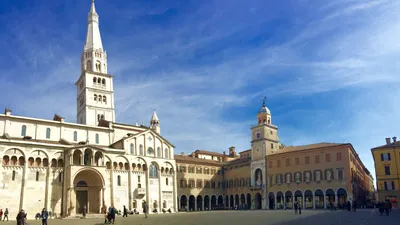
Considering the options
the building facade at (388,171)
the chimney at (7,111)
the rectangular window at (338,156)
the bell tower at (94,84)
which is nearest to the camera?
the chimney at (7,111)

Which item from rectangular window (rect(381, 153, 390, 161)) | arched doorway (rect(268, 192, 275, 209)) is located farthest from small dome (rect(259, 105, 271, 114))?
rectangular window (rect(381, 153, 390, 161))

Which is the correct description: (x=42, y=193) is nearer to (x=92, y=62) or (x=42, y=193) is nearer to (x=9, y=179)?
(x=9, y=179)

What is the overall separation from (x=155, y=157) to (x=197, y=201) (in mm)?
20049

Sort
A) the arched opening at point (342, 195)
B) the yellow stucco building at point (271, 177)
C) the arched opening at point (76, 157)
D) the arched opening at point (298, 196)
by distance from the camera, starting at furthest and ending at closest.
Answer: the arched opening at point (298, 196), the yellow stucco building at point (271, 177), the arched opening at point (342, 195), the arched opening at point (76, 157)

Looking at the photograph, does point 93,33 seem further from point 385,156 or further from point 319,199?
point 385,156

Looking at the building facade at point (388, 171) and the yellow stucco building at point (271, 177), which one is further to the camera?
the building facade at point (388, 171)

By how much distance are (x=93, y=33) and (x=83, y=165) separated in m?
31.1

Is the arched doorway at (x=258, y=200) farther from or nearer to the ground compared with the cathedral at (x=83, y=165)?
nearer to the ground

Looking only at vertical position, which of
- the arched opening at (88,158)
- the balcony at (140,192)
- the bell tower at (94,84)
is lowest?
the balcony at (140,192)

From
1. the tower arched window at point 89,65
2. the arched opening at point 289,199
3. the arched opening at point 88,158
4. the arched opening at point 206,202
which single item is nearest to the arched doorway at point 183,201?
the arched opening at point 206,202

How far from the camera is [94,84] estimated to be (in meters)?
67.2

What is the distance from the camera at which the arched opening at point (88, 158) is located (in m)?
47.5

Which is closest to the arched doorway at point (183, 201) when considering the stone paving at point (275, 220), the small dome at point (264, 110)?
the small dome at point (264, 110)

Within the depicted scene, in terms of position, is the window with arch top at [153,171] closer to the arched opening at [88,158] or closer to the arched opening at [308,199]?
the arched opening at [88,158]
